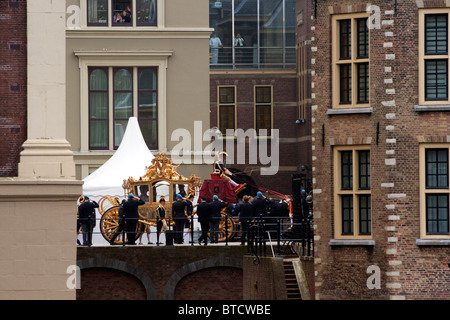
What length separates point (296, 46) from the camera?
209 feet

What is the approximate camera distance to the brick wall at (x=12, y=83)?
26.2 m

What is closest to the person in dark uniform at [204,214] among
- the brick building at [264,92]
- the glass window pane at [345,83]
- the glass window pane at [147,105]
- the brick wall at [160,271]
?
the brick wall at [160,271]

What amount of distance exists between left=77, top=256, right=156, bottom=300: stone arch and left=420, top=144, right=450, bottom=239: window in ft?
37.8

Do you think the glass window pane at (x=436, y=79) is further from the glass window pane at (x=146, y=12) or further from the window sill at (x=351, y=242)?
the glass window pane at (x=146, y=12)

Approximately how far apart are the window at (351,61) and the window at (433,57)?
1328 mm

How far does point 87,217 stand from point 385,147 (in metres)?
11.5

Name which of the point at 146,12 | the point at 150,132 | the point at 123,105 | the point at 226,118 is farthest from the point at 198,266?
the point at 226,118

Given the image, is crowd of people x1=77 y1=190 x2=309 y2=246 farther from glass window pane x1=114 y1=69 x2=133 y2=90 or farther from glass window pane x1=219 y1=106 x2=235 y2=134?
glass window pane x1=219 y1=106 x2=235 y2=134

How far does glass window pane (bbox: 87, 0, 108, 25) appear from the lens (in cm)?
4816

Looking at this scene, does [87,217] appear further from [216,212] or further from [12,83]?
[12,83]

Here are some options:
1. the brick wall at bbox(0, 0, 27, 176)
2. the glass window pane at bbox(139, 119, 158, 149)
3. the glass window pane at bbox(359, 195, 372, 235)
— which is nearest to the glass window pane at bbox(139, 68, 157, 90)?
the glass window pane at bbox(139, 119, 158, 149)

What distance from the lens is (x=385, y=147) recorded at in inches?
1133
